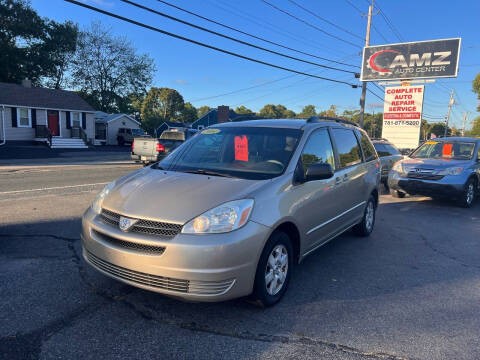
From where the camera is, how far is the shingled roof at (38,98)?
2881 centimetres

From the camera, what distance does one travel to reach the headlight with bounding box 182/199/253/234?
282 centimetres

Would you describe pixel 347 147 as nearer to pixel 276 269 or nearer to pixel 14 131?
pixel 276 269

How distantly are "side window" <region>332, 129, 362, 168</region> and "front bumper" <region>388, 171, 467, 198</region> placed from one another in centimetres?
417

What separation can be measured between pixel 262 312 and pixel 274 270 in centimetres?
40

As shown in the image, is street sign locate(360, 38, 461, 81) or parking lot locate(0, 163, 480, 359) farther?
street sign locate(360, 38, 461, 81)

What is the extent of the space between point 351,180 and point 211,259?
9.49ft

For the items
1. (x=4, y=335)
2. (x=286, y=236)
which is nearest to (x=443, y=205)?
(x=286, y=236)

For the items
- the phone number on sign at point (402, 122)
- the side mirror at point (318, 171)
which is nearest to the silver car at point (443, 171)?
the side mirror at point (318, 171)

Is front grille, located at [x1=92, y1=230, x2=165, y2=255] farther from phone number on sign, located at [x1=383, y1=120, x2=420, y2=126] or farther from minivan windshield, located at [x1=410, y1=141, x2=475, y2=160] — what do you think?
phone number on sign, located at [x1=383, y1=120, x2=420, y2=126]

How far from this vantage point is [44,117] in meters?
30.6

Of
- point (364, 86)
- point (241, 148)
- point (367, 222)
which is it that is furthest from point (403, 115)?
point (241, 148)

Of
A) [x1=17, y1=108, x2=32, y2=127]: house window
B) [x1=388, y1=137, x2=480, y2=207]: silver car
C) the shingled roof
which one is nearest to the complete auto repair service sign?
[x1=388, y1=137, x2=480, y2=207]: silver car

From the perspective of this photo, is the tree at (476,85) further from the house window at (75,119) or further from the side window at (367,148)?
the side window at (367,148)

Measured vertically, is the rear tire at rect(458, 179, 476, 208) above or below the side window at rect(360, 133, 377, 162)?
below
